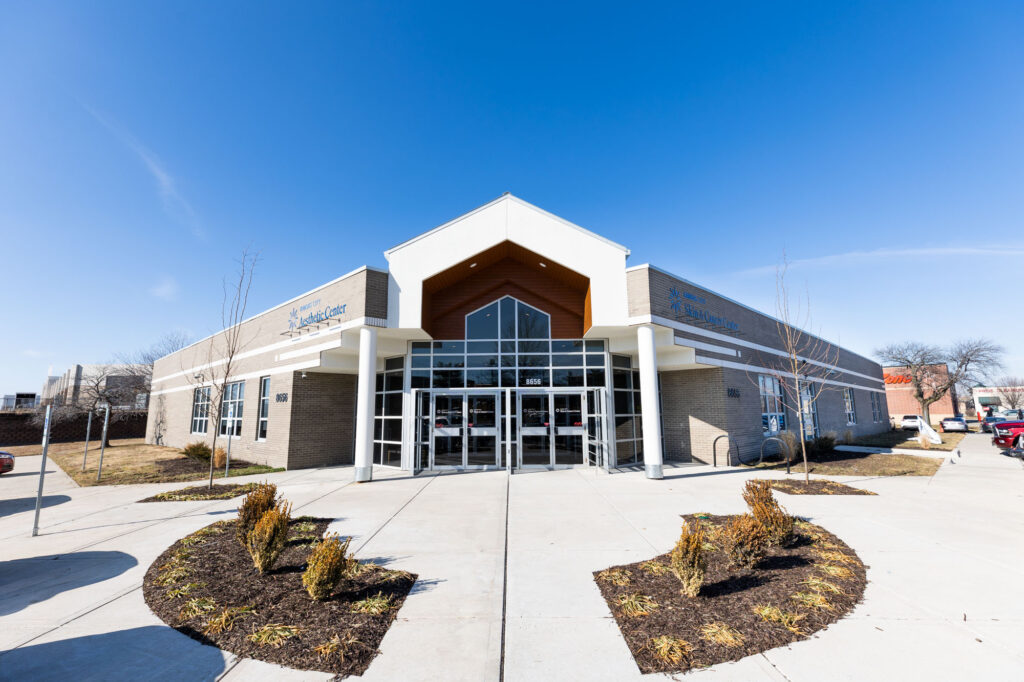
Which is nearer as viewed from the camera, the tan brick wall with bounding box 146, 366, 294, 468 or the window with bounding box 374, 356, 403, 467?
the window with bounding box 374, 356, 403, 467

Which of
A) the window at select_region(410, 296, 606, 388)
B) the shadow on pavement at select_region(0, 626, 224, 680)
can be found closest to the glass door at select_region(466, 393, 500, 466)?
the window at select_region(410, 296, 606, 388)

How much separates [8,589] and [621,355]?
50.5 feet

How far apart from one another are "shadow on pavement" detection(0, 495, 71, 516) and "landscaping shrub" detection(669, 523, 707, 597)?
1426 centimetres

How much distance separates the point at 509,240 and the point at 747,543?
11.0 m

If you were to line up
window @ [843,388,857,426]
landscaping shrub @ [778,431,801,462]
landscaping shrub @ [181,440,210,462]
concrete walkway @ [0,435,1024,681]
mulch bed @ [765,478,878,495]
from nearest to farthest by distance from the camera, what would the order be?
concrete walkway @ [0,435,1024,681], mulch bed @ [765,478,878,495], landscaping shrub @ [778,431,801,462], landscaping shrub @ [181,440,210,462], window @ [843,388,857,426]

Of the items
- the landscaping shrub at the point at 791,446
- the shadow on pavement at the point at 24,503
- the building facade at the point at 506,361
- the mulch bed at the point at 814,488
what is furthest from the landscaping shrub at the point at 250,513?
the landscaping shrub at the point at 791,446

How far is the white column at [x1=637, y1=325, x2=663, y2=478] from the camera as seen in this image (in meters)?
12.9

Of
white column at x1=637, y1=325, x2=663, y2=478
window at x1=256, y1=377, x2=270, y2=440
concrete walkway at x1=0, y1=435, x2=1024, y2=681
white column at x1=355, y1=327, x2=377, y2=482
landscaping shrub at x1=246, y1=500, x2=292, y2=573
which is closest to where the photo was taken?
concrete walkway at x1=0, y1=435, x2=1024, y2=681

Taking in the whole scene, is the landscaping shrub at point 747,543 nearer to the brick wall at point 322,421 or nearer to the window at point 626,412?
the window at point 626,412

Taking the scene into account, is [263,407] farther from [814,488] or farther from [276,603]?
[814,488]

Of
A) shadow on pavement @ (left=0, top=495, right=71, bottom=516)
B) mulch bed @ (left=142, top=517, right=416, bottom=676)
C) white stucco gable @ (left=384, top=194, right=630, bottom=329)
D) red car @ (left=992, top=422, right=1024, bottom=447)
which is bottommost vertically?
shadow on pavement @ (left=0, top=495, right=71, bottom=516)

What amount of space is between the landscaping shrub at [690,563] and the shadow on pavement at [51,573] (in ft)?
23.4

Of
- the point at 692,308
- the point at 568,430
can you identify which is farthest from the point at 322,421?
the point at 692,308

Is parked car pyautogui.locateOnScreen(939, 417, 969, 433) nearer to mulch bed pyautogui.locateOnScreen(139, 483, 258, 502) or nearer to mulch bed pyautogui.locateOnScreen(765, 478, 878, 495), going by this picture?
mulch bed pyautogui.locateOnScreen(765, 478, 878, 495)
